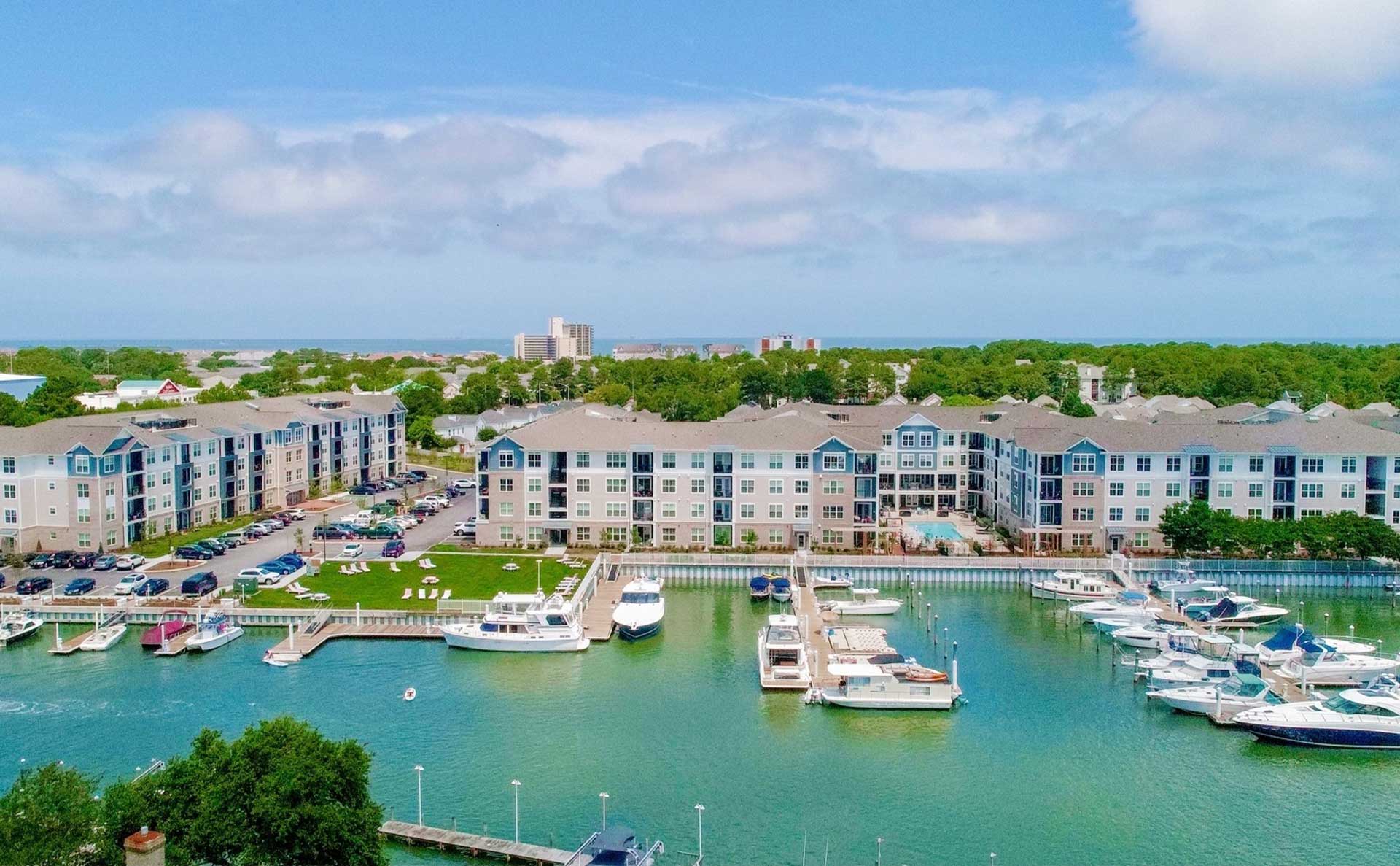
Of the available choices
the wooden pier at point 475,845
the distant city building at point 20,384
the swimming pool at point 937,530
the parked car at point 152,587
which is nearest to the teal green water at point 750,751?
the wooden pier at point 475,845

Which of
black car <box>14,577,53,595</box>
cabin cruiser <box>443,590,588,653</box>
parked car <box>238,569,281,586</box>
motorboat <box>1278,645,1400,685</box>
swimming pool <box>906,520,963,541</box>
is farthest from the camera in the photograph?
swimming pool <box>906,520,963,541</box>

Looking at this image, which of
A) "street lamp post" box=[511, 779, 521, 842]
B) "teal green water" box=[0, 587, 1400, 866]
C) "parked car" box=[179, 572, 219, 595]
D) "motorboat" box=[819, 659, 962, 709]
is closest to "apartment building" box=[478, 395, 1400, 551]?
"parked car" box=[179, 572, 219, 595]

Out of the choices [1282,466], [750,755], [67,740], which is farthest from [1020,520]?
[67,740]

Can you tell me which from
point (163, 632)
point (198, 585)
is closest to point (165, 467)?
point (198, 585)

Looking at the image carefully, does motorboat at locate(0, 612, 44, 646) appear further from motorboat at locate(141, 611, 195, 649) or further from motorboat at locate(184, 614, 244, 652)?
motorboat at locate(184, 614, 244, 652)

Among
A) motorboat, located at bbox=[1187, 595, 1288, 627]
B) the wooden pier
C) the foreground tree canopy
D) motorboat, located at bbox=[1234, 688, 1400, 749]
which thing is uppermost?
the foreground tree canopy

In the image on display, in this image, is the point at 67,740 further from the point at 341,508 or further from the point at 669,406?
the point at 669,406

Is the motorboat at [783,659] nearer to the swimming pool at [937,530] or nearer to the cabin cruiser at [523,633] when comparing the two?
the cabin cruiser at [523,633]
